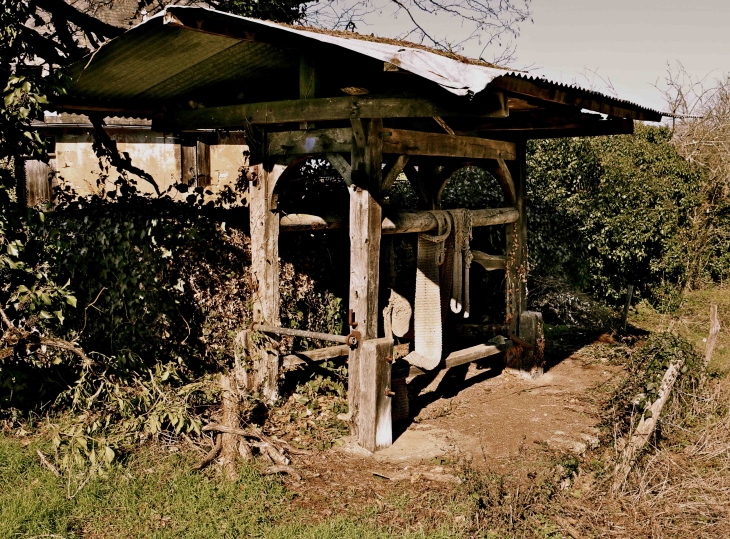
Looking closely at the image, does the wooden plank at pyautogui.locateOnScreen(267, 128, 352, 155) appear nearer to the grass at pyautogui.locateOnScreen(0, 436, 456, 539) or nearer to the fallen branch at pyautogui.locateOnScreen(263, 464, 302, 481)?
the fallen branch at pyautogui.locateOnScreen(263, 464, 302, 481)

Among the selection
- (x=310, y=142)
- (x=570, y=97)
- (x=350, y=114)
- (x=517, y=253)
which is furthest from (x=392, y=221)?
(x=517, y=253)

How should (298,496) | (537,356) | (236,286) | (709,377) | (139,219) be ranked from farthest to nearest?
(537,356), (709,377), (236,286), (139,219), (298,496)

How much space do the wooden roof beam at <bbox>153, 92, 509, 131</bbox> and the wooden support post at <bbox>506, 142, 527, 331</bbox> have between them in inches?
127

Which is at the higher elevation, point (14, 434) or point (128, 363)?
point (128, 363)

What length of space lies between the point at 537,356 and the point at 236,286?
373 cm

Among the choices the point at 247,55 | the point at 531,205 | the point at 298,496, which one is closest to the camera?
the point at 298,496

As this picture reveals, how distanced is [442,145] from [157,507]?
13.3 feet

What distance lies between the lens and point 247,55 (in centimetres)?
628

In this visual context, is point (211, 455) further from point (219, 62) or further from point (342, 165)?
point (219, 62)

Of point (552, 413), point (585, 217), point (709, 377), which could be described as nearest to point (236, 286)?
point (552, 413)

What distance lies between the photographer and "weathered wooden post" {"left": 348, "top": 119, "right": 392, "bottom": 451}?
6055 mm

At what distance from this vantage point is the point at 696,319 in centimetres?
1205

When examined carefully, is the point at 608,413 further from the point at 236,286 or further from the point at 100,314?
the point at 100,314

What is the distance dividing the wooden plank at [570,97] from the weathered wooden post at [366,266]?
131 centimetres
